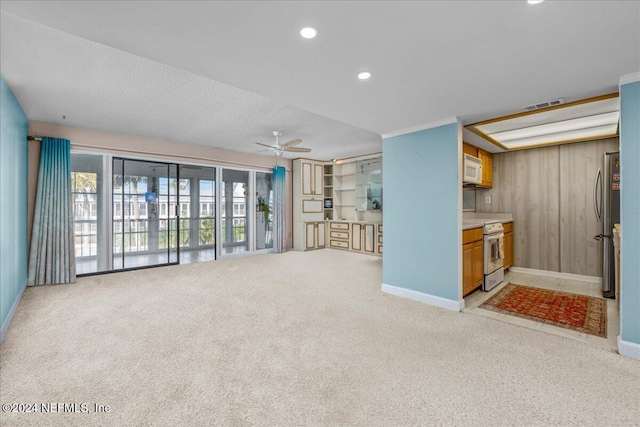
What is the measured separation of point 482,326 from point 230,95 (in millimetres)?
3741

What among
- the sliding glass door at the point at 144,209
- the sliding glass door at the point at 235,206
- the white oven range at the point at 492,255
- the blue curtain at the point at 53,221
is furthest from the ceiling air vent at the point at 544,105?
the blue curtain at the point at 53,221

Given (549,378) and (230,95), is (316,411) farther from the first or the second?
(230,95)

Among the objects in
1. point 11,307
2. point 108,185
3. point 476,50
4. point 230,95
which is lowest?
point 11,307

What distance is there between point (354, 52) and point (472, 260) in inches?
117

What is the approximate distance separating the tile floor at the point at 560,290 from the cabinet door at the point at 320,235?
4433 millimetres

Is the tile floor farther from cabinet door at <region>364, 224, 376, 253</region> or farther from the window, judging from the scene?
the window

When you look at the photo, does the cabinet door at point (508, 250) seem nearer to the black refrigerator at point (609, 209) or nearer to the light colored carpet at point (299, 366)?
the black refrigerator at point (609, 209)

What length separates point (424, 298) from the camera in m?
3.49

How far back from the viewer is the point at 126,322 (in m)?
2.85

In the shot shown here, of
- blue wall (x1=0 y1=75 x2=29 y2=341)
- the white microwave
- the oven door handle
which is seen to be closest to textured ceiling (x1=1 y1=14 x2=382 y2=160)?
blue wall (x1=0 y1=75 x2=29 y2=341)

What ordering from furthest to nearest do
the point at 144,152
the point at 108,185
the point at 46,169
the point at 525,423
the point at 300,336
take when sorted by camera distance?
the point at 144,152
the point at 108,185
the point at 46,169
the point at 300,336
the point at 525,423

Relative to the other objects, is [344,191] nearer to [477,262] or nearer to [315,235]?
[315,235]

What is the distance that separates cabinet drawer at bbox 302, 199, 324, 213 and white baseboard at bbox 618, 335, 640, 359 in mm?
6135

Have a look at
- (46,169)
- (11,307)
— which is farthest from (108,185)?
(11,307)
